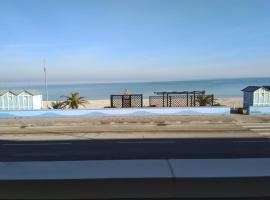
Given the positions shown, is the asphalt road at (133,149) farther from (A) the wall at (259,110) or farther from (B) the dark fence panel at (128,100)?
(B) the dark fence panel at (128,100)

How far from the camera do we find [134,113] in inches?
1083


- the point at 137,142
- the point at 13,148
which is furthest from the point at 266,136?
the point at 13,148

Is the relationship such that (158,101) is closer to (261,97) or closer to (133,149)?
(261,97)

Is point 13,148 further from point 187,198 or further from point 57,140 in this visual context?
point 187,198

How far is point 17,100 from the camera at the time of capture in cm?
2880

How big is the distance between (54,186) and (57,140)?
15118mm

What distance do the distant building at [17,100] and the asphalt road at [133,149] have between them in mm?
12047

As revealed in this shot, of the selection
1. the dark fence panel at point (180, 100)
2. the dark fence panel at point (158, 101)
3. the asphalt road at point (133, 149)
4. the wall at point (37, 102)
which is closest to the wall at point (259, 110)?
the dark fence panel at point (180, 100)

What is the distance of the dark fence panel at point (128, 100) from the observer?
2955cm

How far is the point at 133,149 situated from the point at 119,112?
12.9 metres

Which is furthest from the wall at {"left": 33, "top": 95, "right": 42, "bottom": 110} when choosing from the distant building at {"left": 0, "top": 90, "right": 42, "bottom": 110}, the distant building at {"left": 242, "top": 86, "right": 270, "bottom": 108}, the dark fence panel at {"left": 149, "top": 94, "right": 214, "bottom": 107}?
the distant building at {"left": 242, "top": 86, "right": 270, "bottom": 108}

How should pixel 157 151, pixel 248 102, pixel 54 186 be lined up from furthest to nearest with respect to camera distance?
pixel 248 102, pixel 157 151, pixel 54 186

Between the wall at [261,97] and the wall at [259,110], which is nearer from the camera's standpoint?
the wall at [259,110]

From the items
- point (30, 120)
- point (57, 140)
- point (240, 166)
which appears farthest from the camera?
point (30, 120)
